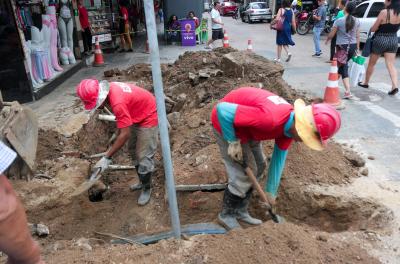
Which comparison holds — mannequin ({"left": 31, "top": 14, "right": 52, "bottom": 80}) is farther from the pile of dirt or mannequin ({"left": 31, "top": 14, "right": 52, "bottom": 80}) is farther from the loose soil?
the pile of dirt

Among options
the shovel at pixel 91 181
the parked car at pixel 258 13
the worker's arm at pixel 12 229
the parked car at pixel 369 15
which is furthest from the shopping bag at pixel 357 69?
the parked car at pixel 258 13

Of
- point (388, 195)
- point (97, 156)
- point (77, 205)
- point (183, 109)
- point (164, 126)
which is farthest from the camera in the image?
point (183, 109)

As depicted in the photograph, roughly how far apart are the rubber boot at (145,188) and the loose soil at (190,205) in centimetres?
8

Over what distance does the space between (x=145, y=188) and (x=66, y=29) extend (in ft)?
25.4

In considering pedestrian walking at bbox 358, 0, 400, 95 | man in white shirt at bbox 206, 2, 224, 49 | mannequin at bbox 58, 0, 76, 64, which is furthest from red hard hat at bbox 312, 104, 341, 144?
man in white shirt at bbox 206, 2, 224, 49

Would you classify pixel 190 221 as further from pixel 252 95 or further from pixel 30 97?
pixel 30 97

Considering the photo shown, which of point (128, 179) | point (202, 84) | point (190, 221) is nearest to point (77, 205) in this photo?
point (128, 179)

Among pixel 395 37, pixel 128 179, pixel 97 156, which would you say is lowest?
pixel 128 179

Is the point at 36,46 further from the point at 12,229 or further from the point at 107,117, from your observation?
the point at 12,229

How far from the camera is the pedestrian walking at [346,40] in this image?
276 inches

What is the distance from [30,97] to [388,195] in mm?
6578

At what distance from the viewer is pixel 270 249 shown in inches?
110

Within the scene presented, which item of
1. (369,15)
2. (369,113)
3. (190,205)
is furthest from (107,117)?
(369,15)

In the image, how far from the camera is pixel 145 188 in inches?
171
